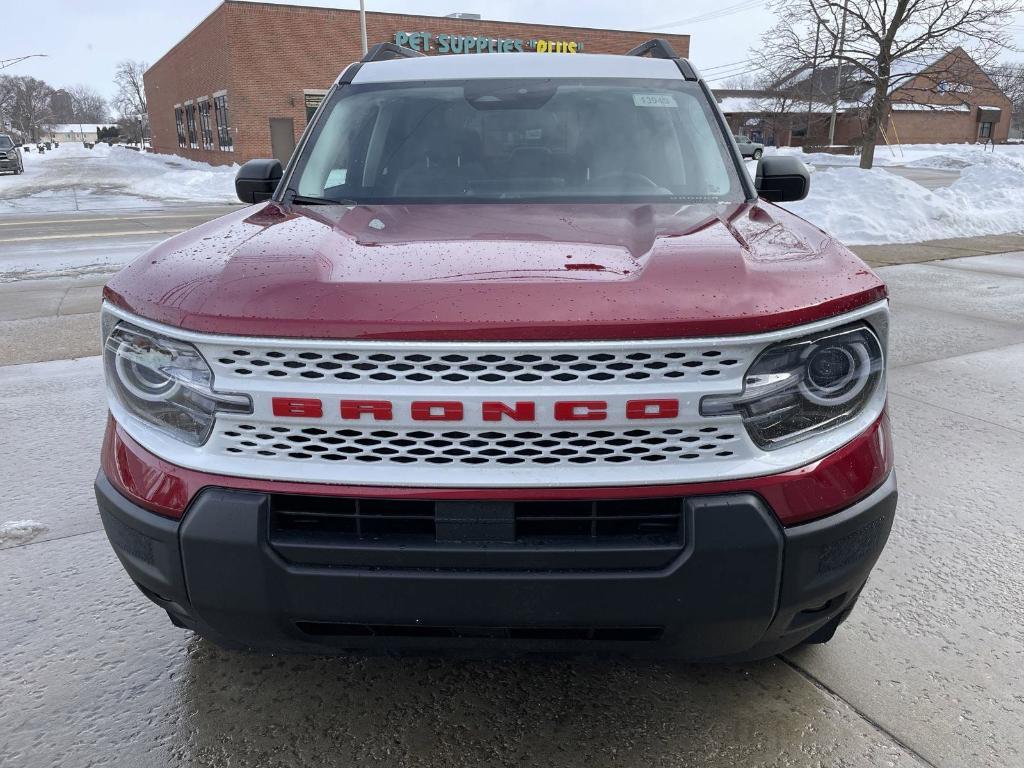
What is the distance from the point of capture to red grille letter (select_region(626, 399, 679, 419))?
1.61 meters

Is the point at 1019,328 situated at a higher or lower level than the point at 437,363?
lower

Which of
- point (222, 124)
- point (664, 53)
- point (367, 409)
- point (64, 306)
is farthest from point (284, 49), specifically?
point (367, 409)

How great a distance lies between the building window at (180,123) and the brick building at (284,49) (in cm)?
994

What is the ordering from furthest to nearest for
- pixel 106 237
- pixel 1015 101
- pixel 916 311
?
pixel 1015 101
pixel 106 237
pixel 916 311

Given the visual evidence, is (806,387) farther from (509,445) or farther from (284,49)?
(284,49)

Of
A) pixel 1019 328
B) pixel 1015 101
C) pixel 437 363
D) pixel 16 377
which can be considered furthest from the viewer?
pixel 1015 101

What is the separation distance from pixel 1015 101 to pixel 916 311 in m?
80.0

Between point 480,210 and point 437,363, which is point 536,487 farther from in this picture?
point 480,210

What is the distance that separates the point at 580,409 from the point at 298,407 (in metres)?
0.57

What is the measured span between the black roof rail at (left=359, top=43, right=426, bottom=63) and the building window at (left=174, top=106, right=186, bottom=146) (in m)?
48.6

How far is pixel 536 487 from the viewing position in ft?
5.39

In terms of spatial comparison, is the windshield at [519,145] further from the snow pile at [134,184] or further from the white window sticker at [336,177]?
the snow pile at [134,184]

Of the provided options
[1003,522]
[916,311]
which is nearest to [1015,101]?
[916,311]

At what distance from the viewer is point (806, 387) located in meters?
1.73
